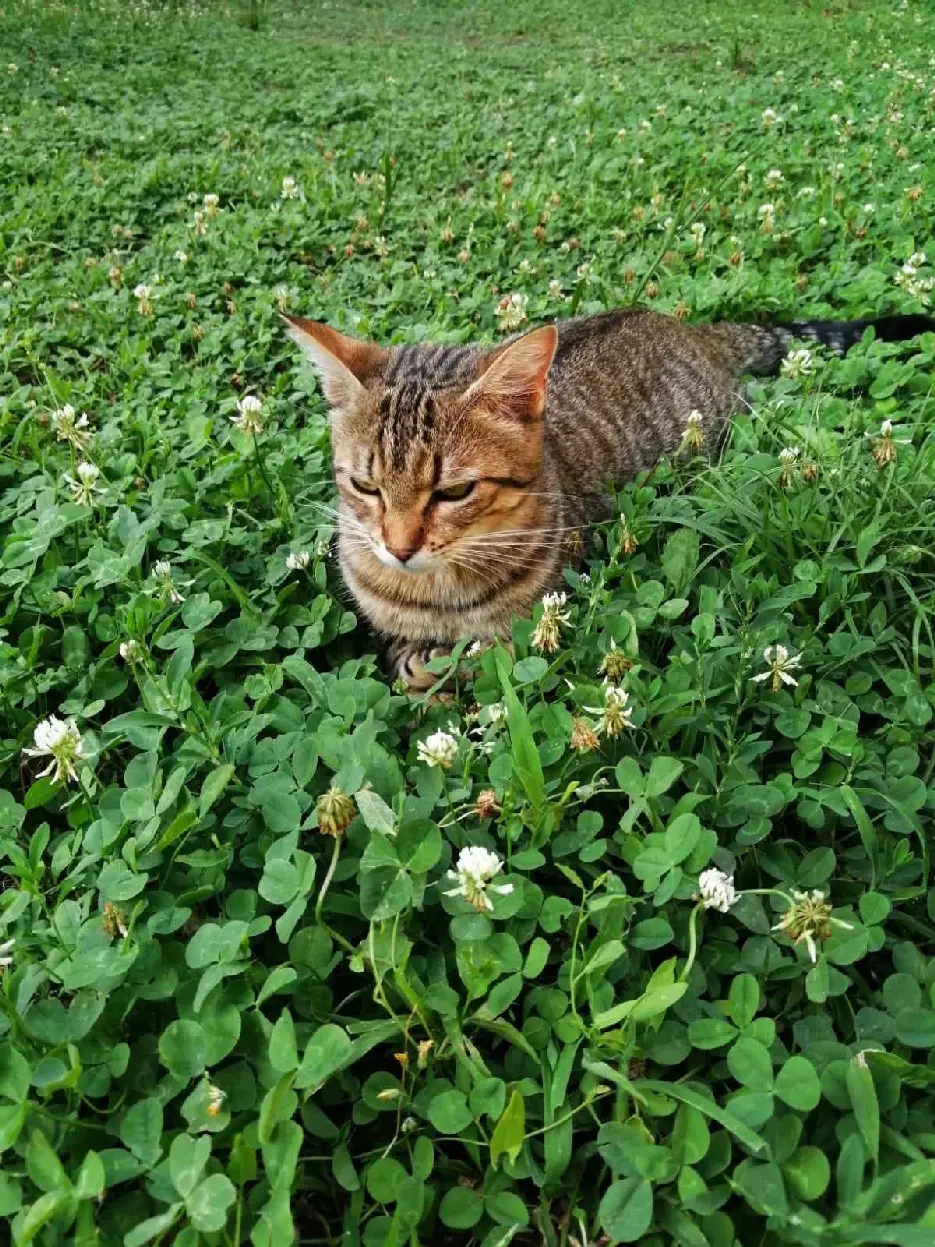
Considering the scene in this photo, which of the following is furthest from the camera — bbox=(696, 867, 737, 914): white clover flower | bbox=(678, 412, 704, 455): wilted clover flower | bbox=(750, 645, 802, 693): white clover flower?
bbox=(678, 412, 704, 455): wilted clover flower

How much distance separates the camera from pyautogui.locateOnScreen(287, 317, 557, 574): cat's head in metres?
2.55

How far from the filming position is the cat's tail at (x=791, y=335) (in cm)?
382

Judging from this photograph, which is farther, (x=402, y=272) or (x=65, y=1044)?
(x=402, y=272)

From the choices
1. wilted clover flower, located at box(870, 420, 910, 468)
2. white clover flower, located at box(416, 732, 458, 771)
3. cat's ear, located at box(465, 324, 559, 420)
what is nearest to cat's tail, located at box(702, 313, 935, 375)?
wilted clover flower, located at box(870, 420, 910, 468)

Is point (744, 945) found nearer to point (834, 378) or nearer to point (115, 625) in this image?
point (115, 625)

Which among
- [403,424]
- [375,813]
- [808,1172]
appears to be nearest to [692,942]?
[808,1172]

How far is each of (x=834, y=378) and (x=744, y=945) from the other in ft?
8.92

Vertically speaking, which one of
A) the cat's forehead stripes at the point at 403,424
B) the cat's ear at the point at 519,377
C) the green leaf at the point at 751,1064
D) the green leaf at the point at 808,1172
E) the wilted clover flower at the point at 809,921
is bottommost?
the green leaf at the point at 808,1172

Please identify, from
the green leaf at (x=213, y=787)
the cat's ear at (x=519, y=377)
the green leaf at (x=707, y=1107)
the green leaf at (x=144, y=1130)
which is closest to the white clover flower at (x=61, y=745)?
the green leaf at (x=213, y=787)

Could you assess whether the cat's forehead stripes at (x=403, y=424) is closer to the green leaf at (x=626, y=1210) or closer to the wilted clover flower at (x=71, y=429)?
the wilted clover flower at (x=71, y=429)

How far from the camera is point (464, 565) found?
2.69m

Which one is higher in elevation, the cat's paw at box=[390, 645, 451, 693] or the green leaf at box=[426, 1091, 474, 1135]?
the green leaf at box=[426, 1091, 474, 1135]

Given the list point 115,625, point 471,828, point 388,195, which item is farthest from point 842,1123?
point 388,195

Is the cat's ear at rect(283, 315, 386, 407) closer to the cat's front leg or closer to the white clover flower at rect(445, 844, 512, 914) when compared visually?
the cat's front leg
